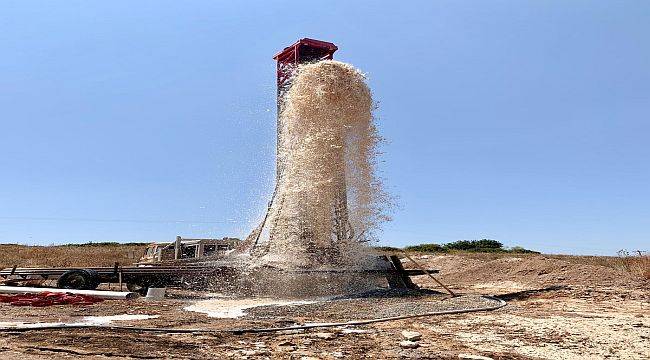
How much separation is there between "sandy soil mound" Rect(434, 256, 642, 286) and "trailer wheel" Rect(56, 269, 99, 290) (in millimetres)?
12691

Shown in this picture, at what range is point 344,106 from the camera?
13945mm

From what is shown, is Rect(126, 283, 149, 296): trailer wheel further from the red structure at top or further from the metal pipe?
the red structure at top

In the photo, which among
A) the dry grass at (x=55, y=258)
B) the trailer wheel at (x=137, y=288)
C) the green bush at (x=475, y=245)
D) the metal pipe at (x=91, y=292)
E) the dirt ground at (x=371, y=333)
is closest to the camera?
the dirt ground at (x=371, y=333)

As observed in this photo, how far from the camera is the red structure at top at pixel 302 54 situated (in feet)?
55.0

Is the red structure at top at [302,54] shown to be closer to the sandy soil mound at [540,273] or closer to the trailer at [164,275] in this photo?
the trailer at [164,275]

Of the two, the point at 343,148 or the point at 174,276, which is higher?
the point at 343,148

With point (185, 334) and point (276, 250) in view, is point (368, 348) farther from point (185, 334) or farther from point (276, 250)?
point (276, 250)

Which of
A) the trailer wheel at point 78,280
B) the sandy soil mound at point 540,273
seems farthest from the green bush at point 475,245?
the trailer wheel at point 78,280

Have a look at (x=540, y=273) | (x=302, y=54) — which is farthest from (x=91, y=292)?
(x=540, y=273)

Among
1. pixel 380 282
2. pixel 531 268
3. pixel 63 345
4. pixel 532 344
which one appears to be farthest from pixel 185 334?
pixel 531 268

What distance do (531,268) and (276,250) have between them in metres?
10.1

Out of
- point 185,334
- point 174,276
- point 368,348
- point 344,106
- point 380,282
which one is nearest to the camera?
point 368,348

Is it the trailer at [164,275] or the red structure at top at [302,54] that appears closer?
the trailer at [164,275]

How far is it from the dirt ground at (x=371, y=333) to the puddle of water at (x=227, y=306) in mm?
332
